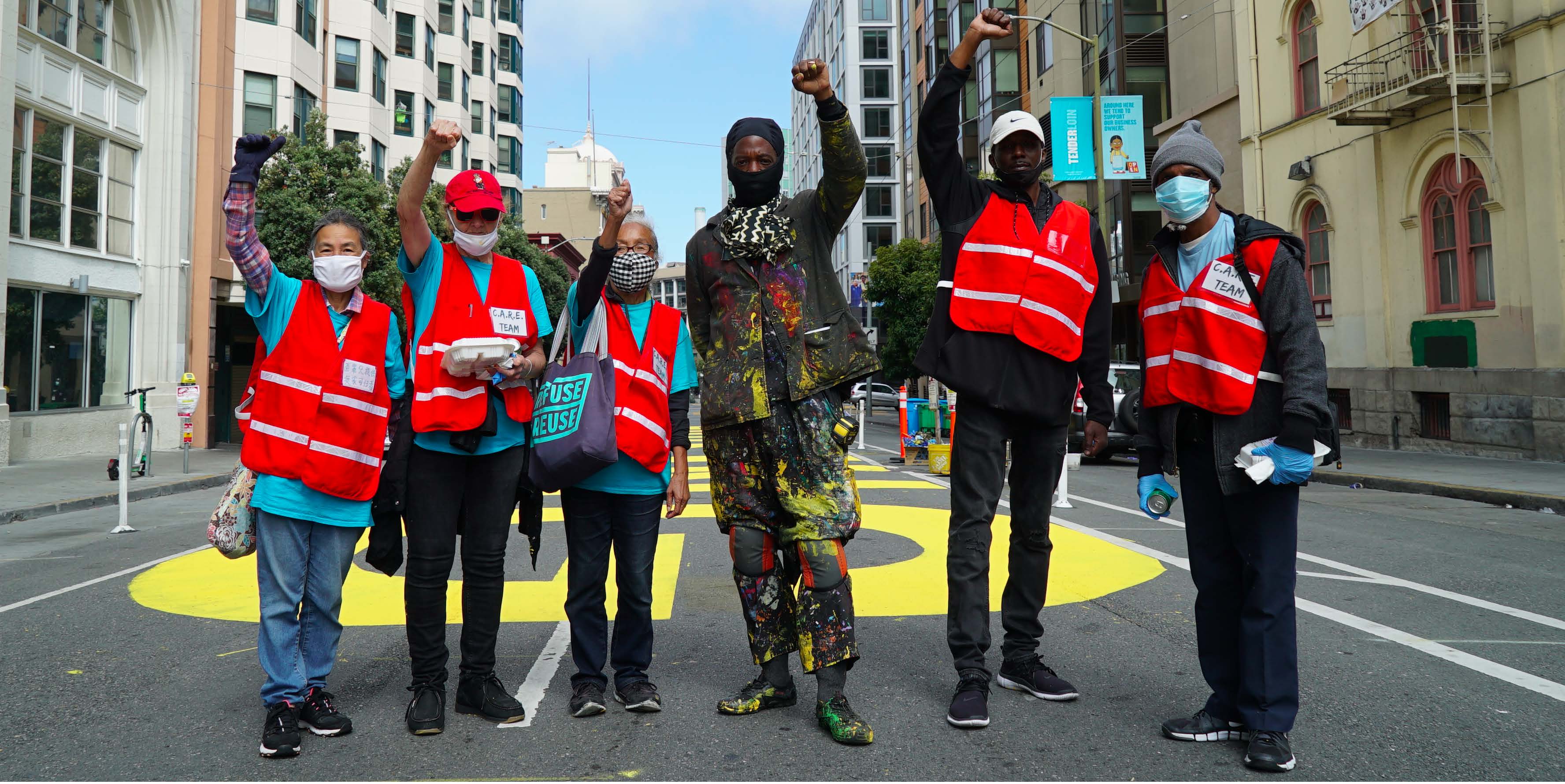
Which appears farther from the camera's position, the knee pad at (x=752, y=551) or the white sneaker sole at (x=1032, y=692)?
the white sneaker sole at (x=1032, y=692)

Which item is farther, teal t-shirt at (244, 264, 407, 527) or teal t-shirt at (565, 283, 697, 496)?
teal t-shirt at (565, 283, 697, 496)

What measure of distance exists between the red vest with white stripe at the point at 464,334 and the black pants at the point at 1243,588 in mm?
2351

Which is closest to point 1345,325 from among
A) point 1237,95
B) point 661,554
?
point 1237,95

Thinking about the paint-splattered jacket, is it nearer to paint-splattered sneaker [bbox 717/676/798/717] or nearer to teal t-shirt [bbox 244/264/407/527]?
paint-splattered sneaker [bbox 717/676/798/717]

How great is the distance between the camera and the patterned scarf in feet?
11.6

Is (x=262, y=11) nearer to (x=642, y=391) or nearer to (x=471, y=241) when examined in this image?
(x=471, y=241)

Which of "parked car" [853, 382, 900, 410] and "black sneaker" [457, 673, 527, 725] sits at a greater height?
"parked car" [853, 382, 900, 410]

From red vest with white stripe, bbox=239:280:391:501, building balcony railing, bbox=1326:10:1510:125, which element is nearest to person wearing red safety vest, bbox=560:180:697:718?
red vest with white stripe, bbox=239:280:391:501

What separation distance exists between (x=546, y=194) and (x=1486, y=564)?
93.2 meters

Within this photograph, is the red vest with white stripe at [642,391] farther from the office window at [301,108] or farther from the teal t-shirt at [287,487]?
the office window at [301,108]

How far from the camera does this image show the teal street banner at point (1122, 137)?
20516 millimetres

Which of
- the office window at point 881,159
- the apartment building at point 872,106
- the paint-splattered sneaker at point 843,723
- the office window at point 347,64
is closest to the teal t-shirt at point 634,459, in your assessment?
the paint-splattered sneaker at point 843,723

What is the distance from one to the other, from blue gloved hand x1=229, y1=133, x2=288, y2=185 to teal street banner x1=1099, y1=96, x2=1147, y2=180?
19.3 meters

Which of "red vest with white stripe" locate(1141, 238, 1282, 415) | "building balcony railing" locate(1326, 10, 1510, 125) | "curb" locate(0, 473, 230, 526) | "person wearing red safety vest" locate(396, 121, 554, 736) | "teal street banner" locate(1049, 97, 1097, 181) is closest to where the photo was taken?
"red vest with white stripe" locate(1141, 238, 1282, 415)
